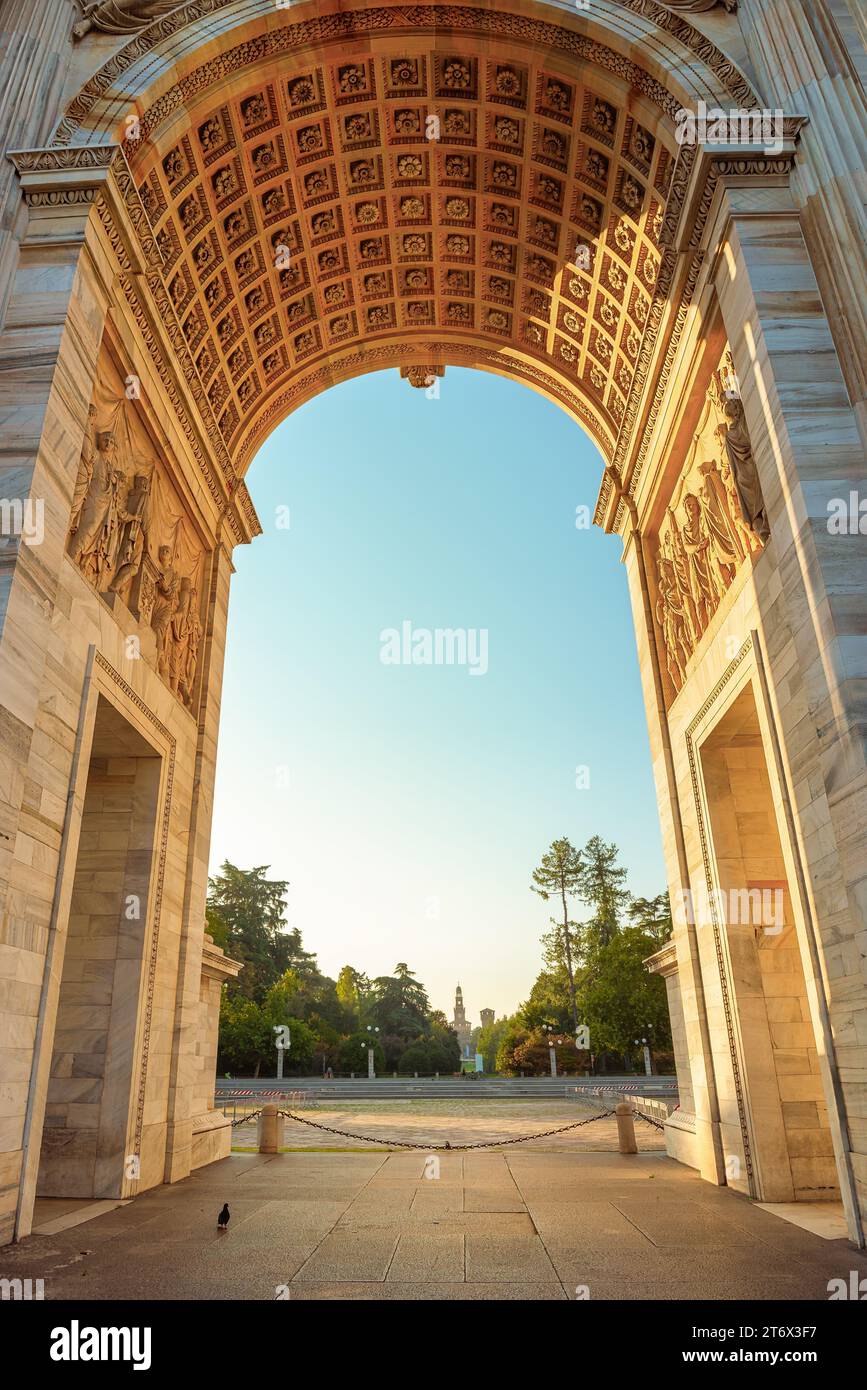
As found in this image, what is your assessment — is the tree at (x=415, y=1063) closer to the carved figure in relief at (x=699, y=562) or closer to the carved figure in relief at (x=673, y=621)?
Answer: the carved figure in relief at (x=673, y=621)

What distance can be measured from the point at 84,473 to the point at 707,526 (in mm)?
8312

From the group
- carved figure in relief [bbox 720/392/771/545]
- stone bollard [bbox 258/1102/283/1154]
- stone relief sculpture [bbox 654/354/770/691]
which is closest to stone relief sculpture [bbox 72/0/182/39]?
stone relief sculpture [bbox 654/354/770/691]

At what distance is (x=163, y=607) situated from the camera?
13.0 metres

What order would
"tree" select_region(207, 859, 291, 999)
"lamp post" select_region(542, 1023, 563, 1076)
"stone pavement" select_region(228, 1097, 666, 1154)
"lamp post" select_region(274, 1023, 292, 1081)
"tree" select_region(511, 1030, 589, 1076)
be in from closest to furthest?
"stone pavement" select_region(228, 1097, 666, 1154), "lamp post" select_region(274, 1023, 292, 1081), "lamp post" select_region(542, 1023, 563, 1076), "tree" select_region(511, 1030, 589, 1076), "tree" select_region(207, 859, 291, 999)

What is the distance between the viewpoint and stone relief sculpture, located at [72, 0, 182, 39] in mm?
11648

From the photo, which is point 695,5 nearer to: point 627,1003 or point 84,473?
point 84,473

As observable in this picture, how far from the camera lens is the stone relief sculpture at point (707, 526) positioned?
991 cm

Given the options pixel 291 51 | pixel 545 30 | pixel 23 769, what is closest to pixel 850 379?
pixel 545 30

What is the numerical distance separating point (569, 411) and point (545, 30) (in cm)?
689

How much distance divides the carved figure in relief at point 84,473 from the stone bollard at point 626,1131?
12.9 m

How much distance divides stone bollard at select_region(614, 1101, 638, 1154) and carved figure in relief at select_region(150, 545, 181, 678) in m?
10.9

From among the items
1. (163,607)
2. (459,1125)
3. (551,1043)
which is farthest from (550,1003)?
(163,607)

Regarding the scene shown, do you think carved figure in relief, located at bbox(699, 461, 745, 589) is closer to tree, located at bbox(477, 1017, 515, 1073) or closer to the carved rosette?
the carved rosette
